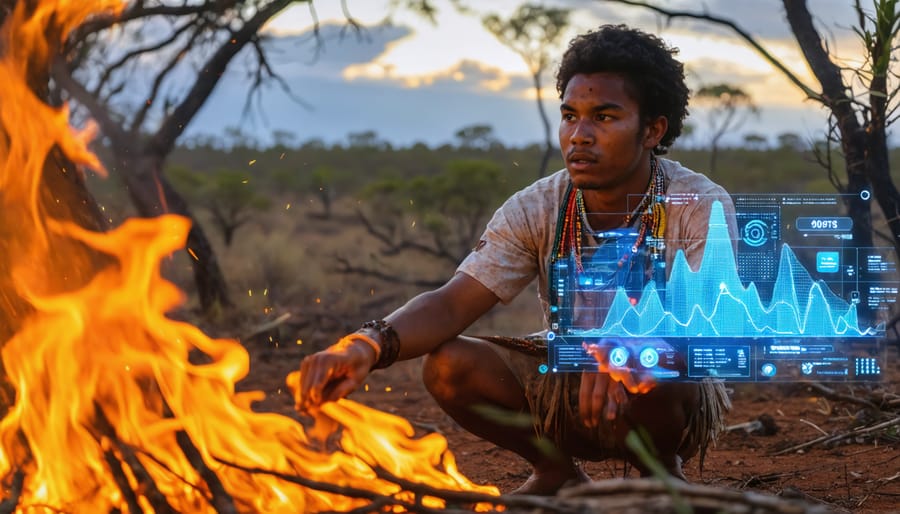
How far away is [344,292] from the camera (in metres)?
11.2

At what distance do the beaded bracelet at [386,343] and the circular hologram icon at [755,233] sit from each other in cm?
106

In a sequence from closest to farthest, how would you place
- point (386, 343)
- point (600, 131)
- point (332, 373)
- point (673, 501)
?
point (673, 501) → point (332, 373) → point (386, 343) → point (600, 131)

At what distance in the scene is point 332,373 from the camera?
2.78 meters

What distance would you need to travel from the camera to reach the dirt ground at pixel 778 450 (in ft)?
12.2

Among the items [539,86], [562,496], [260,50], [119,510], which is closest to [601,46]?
[562,496]

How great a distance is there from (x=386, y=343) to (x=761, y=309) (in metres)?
1.07

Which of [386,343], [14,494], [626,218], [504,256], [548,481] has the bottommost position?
[548,481]

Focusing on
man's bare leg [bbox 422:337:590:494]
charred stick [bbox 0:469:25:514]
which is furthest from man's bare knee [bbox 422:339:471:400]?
charred stick [bbox 0:469:25:514]

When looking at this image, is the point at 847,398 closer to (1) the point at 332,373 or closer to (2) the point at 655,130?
(2) the point at 655,130

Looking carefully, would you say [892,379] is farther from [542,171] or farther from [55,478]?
[542,171]

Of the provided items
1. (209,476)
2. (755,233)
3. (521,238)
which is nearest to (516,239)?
(521,238)

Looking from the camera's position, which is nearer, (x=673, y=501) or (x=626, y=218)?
(x=673, y=501)

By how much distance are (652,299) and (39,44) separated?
81.6 inches

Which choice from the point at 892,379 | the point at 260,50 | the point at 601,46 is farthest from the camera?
the point at 260,50
